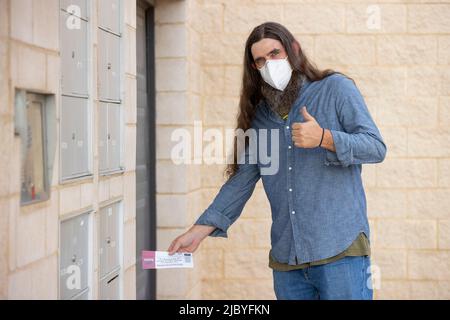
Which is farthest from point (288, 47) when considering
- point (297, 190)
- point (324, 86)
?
point (297, 190)

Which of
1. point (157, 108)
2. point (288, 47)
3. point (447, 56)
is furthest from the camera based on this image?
point (447, 56)

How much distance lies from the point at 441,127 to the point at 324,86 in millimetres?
2342

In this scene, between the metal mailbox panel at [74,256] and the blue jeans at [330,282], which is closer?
the metal mailbox panel at [74,256]

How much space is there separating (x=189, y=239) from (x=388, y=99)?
243 centimetres

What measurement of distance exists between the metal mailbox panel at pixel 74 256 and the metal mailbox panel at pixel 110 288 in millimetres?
180

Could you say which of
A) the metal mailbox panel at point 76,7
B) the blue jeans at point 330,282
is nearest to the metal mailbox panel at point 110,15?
the metal mailbox panel at point 76,7

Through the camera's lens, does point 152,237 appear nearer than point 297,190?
No

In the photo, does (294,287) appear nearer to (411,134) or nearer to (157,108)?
(157,108)

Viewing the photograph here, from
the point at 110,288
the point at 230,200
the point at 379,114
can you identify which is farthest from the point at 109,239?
the point at 379,114

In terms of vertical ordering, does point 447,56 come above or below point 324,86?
above

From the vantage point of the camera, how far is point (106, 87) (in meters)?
2.77

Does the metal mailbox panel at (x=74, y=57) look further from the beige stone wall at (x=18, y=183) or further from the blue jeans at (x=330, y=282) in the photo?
the blue jeans at (x=330, y=282)

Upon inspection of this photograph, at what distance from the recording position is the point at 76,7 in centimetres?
246

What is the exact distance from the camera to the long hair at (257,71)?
8.86 ft
